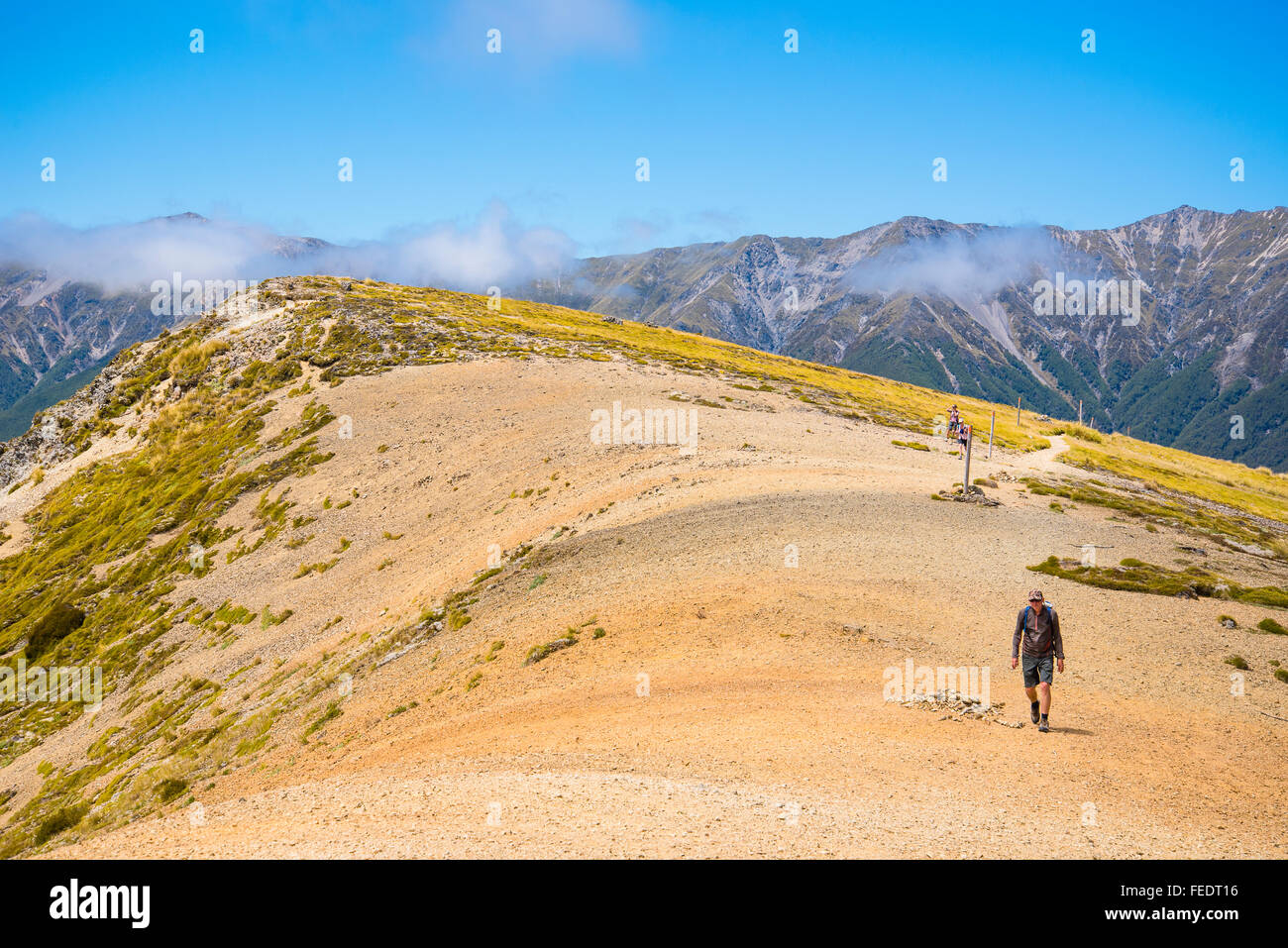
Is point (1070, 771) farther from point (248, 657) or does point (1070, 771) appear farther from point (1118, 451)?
point (1118, 451)

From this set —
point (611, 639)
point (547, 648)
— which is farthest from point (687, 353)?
point (547, 648)

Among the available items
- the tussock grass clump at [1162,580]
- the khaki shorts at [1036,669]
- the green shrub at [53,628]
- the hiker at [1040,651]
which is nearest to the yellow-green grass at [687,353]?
the tussock grass clump at [1162,580]

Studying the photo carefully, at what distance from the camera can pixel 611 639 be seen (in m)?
23.1

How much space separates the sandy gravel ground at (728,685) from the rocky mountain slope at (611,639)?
128 millimetres

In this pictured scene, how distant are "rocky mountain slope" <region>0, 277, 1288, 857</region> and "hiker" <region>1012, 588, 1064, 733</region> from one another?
2.06 feet

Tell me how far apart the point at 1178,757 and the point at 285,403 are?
204 feet

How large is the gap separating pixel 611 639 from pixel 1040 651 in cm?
1138

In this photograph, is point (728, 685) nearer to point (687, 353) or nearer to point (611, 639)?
point (611, 639)

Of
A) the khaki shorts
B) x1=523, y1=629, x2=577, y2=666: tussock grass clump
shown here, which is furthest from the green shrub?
the khaki shorts

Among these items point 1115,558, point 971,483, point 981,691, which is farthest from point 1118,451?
point 981,691

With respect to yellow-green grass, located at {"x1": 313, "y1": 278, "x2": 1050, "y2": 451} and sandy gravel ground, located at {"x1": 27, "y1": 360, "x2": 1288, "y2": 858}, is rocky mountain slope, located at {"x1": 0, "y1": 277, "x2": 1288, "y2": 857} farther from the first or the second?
yellow-green grass, located at {"x1": 313, "y1": 278, "x2": 1050, "y2": 451}

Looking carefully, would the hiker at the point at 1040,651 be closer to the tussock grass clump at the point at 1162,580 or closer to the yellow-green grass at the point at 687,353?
the tussock grass clump at the point at 1162,580

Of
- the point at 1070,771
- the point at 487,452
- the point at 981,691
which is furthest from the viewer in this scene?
the point at 487,452

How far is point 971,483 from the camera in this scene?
38.0 m
